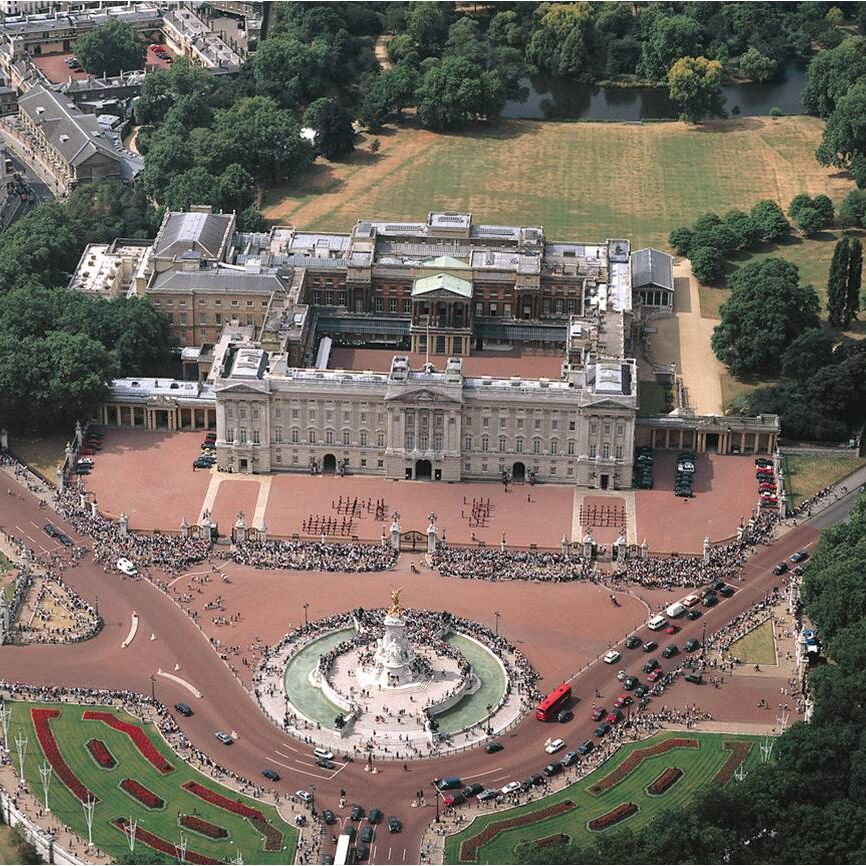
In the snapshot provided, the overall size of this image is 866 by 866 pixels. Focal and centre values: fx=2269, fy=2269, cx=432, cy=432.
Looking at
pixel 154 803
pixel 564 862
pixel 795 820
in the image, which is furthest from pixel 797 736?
pixel 154 803

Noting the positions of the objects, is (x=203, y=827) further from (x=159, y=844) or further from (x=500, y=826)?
(x=500, y=826)

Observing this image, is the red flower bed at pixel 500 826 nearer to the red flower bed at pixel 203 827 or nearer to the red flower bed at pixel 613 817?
the red flower bed at pixel 613 817

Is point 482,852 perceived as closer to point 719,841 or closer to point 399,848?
point 399,848

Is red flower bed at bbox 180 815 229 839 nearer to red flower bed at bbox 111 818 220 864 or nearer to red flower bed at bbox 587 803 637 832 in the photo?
red flower bed at bbox 111 818 220 864

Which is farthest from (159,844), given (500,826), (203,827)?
(500,826)

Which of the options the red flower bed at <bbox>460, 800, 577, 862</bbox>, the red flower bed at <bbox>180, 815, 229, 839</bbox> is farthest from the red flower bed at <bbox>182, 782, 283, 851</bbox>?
the red flower bed at <bbox>460, 800, 577, 862</bbox>

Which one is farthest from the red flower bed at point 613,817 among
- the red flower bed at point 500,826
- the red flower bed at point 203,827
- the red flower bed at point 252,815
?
the red flower bed at point 203,827
